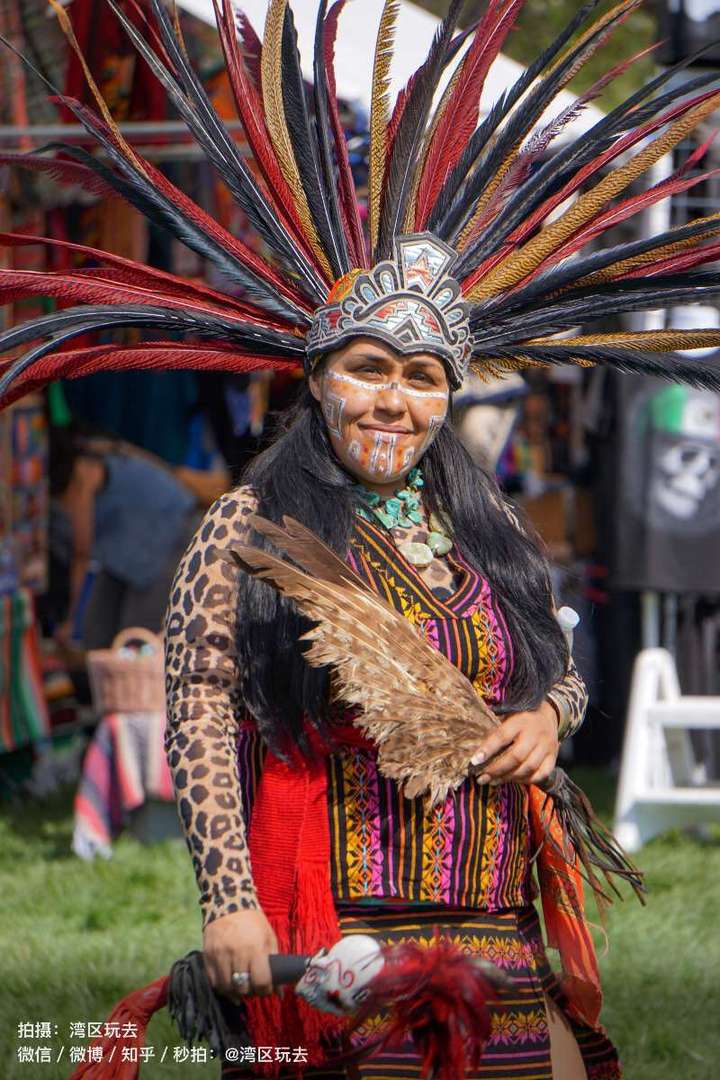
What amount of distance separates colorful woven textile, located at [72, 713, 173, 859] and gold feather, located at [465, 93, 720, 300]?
154 inches

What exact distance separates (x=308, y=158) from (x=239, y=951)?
1406 mm

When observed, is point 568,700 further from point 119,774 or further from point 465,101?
point 119,774

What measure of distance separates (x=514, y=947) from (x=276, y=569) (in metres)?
0.76

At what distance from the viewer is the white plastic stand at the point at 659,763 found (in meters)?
6.01

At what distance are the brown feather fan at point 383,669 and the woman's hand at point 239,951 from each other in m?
0.31

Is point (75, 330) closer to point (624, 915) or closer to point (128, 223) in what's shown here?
point (624, 915)

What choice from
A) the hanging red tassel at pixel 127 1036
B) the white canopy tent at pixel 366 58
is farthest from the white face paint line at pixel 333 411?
the white canopy tent at pixel 366 58

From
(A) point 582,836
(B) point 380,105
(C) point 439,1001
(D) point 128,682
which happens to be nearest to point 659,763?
(D) point 128,682

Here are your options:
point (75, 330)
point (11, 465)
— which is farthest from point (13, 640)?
point (75, 330)

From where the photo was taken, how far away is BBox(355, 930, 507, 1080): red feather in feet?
7.37

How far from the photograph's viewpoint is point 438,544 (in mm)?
2744

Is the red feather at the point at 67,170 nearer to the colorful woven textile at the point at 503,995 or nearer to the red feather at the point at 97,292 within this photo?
the red feather at the point at 97,292

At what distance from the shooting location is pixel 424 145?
9.53 ft

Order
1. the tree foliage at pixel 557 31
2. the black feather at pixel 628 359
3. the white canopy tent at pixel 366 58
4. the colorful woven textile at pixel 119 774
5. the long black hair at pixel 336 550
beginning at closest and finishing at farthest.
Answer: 1. the long black hair at pixel 336 550
2. the black feather at pixel 628 359
3. the white canopy tent at pixel 366 58
4. the colorful woven textile at pixel 119 774
5. the tree foliage at pixel 557 31
